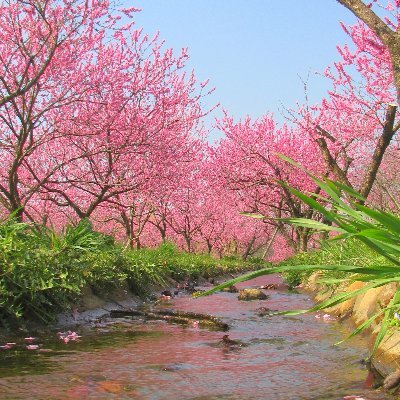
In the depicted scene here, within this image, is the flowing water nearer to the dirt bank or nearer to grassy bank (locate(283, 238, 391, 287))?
the dirt bank

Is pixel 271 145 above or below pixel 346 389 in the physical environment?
above

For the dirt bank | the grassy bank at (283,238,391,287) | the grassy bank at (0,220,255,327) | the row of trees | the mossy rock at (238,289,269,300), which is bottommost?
the mossy rock at (238,289,269,300)

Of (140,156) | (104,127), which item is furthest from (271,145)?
(104,127)

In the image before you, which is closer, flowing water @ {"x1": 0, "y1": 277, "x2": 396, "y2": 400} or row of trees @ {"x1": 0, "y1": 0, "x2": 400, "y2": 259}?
flowing water @ {"x1": 0, "y1": 277, "x2": 396, "y2": 400}

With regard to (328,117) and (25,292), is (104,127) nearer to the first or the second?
(25,292)

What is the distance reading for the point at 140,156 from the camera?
1452cm

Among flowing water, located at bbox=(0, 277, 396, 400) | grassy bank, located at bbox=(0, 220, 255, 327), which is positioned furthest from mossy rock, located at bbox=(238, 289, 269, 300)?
flowing water, located at bbox=(0, 277, 396, 400)

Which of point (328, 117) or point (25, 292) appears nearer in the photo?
point (25, 292)

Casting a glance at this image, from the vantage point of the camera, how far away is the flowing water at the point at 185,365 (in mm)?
2896

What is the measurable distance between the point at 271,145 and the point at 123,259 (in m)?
18.2

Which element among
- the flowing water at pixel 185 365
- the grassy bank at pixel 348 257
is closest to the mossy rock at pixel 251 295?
the grassy bank at pixel 348 257

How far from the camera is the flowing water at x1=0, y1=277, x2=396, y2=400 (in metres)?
2.90

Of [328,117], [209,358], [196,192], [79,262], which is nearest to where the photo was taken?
[209,358]

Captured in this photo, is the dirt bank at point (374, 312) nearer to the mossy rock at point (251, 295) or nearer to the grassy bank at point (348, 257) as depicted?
the grassy bank at point (348, 257)
